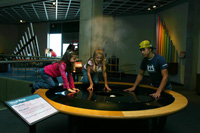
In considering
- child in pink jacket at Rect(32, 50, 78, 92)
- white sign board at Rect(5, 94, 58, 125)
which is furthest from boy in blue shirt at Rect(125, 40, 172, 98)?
white sign board at Rect(5, 94, 58, 125)

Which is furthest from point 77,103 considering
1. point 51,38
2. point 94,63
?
point 51,38

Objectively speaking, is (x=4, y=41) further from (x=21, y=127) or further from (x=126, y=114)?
(x=126, y=114)

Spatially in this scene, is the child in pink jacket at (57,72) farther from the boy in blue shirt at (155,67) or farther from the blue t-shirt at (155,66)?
the blue t-shirt at (155,66)

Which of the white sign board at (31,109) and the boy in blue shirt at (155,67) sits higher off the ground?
the boy in blue shirt at (155,67)

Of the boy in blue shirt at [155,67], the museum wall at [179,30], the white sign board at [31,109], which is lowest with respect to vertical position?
the white sign board at [31,109]

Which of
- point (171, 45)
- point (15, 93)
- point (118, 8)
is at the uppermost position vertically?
point (118, 8)

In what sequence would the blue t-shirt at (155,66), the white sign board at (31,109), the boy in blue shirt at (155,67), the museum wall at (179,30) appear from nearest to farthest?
the white sign board at (31,109) → the boy in blue shirt at (155,67) → the blue t-shirt at (155,66) → the museum wall at (179,30)

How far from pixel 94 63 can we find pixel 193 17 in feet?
18.1

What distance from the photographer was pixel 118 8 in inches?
381

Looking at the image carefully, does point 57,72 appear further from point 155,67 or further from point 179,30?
point 179,30

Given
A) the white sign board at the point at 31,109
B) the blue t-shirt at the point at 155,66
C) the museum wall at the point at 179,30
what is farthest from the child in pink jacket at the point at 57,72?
the museum wall at the point at 179,30

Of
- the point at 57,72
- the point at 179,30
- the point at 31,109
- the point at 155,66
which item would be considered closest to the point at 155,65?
the point at 155,66

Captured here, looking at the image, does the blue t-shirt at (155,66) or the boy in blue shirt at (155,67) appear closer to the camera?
the boy in blue shirt at (155,67)

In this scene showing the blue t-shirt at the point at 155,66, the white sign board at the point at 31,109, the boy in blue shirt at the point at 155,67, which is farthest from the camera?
the blue t-shirt at the point at 155,66
